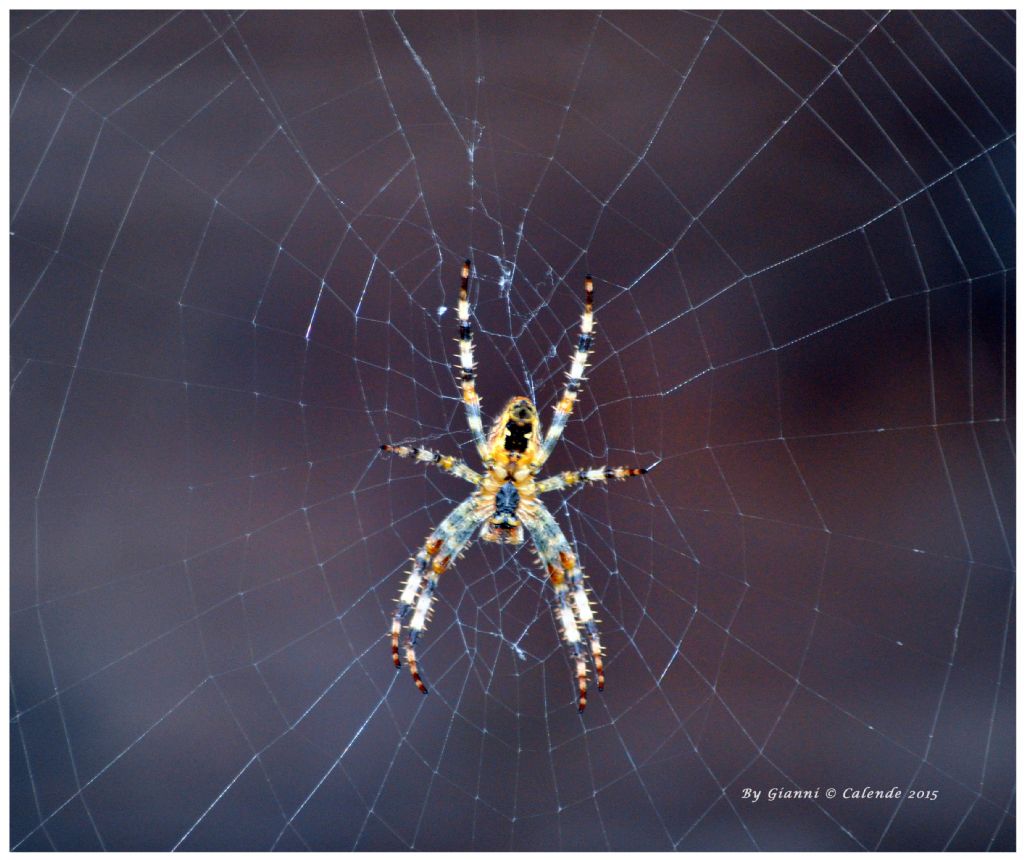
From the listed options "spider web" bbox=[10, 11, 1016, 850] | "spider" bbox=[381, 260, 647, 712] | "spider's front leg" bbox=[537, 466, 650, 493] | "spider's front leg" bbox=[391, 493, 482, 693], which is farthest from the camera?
"spider web" bbox=[10, 11, 1016, 850]

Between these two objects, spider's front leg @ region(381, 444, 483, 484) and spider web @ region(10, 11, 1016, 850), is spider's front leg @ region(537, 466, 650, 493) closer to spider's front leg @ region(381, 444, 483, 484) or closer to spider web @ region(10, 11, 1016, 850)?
spider's front leg @ region(381, 444, 483, 484)

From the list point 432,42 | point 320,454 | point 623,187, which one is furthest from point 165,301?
point 623,187

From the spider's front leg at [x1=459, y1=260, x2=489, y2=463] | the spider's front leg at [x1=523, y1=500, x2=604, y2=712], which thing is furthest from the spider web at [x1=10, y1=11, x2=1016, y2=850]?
the spider's front leg at [x1=459, y1=260, x2=489, y2=463]

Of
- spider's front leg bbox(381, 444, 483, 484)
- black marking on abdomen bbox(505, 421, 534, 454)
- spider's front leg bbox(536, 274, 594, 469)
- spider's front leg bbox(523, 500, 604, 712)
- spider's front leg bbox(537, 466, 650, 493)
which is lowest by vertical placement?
spider's front leg bbox(523, 500, 604, 712)

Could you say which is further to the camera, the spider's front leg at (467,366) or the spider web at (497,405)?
the spider web at (497,405)

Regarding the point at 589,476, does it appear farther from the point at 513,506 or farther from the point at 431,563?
the point at 431,563

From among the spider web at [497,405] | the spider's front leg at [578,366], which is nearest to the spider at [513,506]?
the spider's front leg at [578,366]

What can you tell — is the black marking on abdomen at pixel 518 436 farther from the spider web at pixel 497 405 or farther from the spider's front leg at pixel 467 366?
the spider web at pixel 497 405

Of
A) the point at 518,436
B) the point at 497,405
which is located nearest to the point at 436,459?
the point at 518,436
